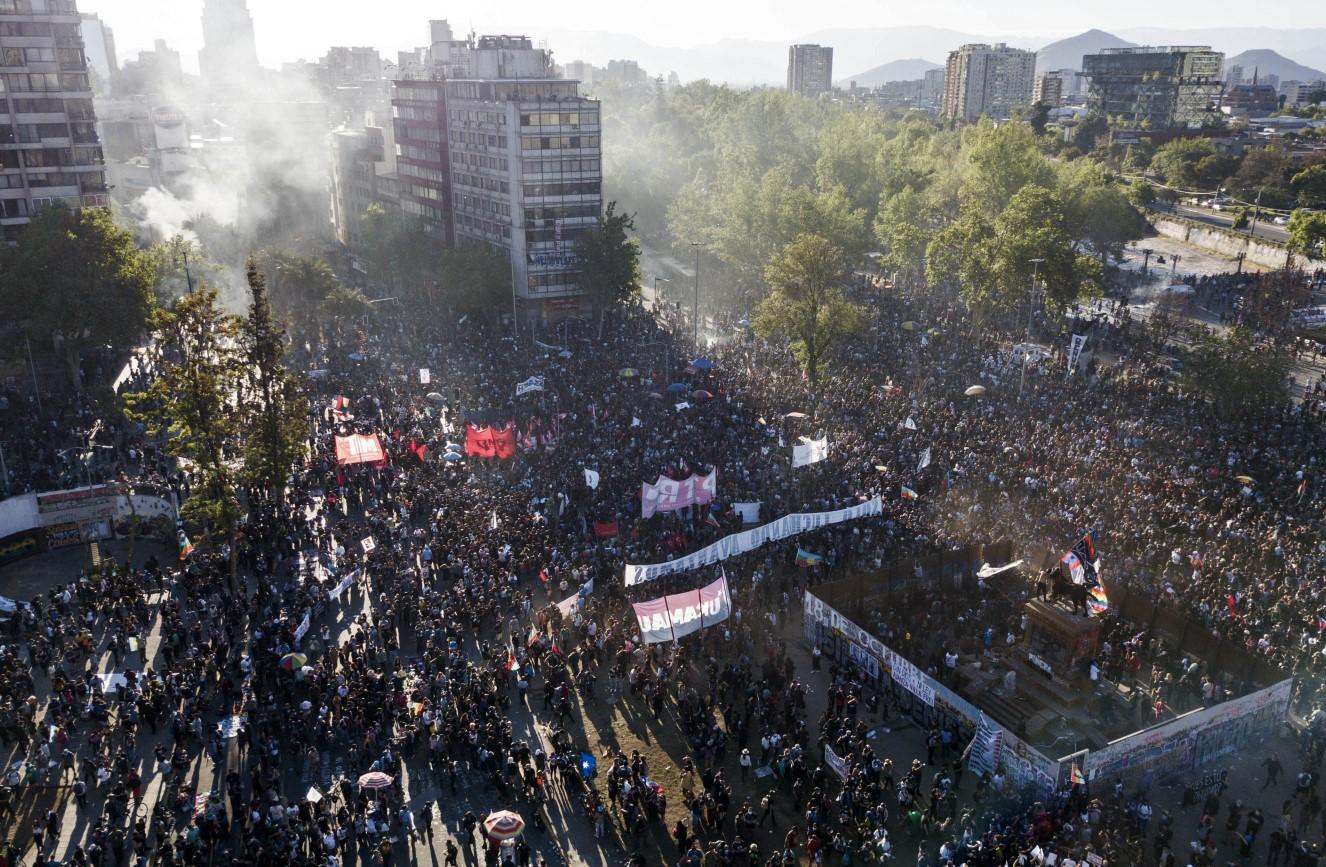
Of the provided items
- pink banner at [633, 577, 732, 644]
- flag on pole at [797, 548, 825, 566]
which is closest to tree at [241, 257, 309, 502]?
pink banner at [633, 577, 732, 644]

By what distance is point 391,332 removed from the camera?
59.0m

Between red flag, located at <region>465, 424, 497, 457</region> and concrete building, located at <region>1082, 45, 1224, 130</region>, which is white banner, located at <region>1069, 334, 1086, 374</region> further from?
concrete building, located at <region>1082, 45, 1224, 130</region>

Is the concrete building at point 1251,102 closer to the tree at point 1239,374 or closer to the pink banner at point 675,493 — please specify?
the tree at point 1239,374

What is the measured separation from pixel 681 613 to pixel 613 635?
258cm

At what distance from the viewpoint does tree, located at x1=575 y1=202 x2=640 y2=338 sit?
193 ft

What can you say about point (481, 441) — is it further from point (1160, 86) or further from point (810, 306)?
point (1160, 86)

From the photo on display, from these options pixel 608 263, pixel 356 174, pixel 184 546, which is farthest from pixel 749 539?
pixel 356 174

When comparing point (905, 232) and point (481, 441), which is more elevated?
point (905, 232)

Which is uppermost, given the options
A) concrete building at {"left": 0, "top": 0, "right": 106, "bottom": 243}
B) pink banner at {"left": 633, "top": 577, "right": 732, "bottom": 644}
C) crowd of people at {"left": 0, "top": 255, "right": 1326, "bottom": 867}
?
concrete building at {"left": 0, "top": 0, "right": 106, "bottom": 243}

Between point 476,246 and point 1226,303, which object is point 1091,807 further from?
point 1226,303

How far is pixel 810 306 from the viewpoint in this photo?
46.7 m

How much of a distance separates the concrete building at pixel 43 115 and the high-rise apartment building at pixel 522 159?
71.6 ft

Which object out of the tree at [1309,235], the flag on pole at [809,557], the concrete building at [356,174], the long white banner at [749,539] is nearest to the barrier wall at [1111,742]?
the flag on pole at [809,557]

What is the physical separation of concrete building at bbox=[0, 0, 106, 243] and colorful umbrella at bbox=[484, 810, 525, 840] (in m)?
46.7
